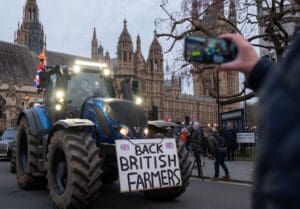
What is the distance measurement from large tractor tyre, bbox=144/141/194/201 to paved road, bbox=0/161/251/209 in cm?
16

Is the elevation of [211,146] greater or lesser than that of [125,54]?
lesser

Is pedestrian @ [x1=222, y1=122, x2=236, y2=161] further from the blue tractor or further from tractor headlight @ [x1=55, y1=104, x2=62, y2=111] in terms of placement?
tractor headlight @ [x1=55, y1=104, x2=62, y2=111]

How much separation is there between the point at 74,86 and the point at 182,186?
3154 millimetres

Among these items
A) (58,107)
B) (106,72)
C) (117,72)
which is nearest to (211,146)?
(106,72)

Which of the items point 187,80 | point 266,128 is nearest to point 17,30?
point 187,80

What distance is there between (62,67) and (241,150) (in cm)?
1477

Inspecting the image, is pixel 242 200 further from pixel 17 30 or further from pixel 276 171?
pixel 17 30

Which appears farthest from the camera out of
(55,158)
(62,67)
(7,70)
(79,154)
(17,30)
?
(17,30)

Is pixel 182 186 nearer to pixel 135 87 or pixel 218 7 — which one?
pixel 135 87

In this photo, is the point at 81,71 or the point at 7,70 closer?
the point at 81,71

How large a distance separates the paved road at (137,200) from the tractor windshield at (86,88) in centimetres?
208

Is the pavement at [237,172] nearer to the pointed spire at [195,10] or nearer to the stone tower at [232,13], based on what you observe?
the stone tower at [232,13]

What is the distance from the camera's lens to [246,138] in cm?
2075

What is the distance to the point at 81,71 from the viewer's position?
9.79m
